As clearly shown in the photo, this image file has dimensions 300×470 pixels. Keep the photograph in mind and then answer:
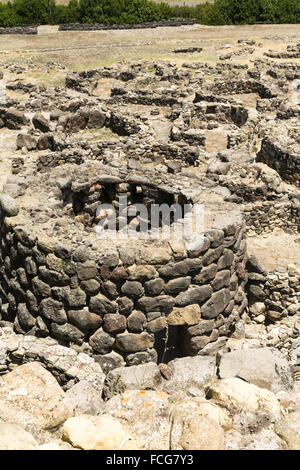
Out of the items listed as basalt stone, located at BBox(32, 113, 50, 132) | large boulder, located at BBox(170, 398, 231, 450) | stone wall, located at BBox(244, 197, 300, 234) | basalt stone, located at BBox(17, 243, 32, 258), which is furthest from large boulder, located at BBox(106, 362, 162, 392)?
basalt stone, located at BBox(32, 113, 50, 132)

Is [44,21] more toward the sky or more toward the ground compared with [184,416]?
more toward the sky

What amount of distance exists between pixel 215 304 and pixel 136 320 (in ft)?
6.57

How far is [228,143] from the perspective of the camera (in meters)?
23.2

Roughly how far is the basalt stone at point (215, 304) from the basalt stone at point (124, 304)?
178cm

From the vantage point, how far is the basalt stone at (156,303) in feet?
35.8

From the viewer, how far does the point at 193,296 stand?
11.3 meters

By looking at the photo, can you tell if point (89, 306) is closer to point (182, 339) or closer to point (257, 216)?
point (182, 339)

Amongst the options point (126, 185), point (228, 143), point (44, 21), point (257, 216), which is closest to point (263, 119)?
point (228, 143)

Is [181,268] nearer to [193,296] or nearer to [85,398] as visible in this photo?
[193,296]

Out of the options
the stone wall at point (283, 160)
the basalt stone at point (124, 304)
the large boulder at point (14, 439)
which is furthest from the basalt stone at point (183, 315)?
the stone wall at point (283, 160)

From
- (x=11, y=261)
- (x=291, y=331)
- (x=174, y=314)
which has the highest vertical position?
(x=11, y=261)

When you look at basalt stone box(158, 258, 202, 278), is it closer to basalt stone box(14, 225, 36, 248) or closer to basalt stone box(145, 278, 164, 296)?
basalt stone box(145, 278, 164, 296)

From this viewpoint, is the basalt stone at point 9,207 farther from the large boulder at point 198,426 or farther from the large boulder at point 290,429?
the large boulder at point 290,429
